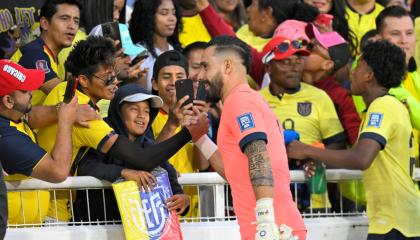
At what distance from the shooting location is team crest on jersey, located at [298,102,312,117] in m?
8.64

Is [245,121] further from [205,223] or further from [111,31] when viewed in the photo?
[111,31]

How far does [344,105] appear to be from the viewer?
8.97 metres

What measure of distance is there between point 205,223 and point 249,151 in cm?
164

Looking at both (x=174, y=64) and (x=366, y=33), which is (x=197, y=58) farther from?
(x=366, y=33)

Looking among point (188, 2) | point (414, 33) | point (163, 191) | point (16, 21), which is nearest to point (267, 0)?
point (188, 2)

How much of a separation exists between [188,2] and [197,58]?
106cm

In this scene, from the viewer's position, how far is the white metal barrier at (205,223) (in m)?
7.23

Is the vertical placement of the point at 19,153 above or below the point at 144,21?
below

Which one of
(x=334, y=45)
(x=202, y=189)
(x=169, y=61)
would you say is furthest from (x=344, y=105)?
(x=202, y=189)

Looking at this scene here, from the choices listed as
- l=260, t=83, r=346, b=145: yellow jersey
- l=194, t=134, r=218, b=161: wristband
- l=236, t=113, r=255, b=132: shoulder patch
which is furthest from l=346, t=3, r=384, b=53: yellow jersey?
l=236, t=113, r=255, b=132: shoulder patch

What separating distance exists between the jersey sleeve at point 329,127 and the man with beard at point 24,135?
7.70ft

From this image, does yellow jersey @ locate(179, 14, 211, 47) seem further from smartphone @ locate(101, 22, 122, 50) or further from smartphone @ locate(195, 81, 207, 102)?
smartphone @ locate(195, 81, 207, 102)

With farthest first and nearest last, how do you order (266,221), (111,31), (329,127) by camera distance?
(329,127), (111,31), (266,221)

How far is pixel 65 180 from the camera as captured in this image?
720 cm
